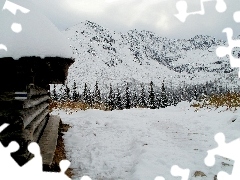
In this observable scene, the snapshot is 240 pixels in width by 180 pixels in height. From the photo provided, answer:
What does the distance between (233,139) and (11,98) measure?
6376 mm

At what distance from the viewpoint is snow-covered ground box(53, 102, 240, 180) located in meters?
8.06

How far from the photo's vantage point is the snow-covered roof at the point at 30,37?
581 cm

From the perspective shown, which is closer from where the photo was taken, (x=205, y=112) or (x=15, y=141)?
(x=15, y=141)

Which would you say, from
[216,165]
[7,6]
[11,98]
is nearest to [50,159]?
[11,98]

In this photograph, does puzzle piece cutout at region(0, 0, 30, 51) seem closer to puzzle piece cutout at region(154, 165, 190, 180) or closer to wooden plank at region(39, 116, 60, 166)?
wooden plank at region(39, 116, 60, 166)

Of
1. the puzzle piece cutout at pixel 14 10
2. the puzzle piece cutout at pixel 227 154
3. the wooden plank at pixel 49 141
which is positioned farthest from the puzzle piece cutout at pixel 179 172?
the puzzle piece cutout at pixel 14 10

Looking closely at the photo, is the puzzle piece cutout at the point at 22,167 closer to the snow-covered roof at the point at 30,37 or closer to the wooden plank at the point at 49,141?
the wooden plank at the point at 49,141

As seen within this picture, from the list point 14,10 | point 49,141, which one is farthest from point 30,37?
point 49,141

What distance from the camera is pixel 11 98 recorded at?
20.5 feet

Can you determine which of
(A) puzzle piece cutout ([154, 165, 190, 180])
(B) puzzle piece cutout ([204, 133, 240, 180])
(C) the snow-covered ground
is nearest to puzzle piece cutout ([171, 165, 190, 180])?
(A) puzzle piece cutout ([154, 165, 190, 180])

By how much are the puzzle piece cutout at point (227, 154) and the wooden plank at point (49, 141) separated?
3.69m

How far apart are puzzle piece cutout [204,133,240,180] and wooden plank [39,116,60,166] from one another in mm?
3694

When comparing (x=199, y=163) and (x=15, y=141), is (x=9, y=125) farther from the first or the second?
(x=199, y=163)

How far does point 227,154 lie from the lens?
8.23m
